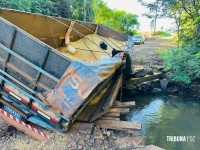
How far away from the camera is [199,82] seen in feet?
30.8

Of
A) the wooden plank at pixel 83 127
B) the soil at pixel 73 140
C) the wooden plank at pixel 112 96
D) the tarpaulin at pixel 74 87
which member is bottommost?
the soil at pixel 73 140

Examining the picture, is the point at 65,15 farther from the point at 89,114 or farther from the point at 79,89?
the point at 79,89

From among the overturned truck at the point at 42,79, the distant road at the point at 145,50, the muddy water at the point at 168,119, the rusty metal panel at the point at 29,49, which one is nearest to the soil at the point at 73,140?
the overturned truck at the point at 42,79

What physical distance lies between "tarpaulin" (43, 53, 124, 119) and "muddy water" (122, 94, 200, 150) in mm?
2820

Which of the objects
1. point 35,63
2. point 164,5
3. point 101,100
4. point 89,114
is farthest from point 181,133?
point 164,5

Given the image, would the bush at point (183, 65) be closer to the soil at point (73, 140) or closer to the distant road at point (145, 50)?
the distant road at point (145, 50)

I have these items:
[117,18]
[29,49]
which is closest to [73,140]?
[29,49]

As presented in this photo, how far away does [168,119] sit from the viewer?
7160 mm

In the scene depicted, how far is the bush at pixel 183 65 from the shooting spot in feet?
28.6

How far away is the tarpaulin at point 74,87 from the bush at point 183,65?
6.20 metres

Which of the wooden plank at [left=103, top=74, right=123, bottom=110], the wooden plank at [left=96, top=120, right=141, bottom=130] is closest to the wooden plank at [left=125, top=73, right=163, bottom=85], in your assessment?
the wooden plank at [left=103, top=74, right=123, bottom=110]

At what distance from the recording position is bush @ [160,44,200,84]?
871cm

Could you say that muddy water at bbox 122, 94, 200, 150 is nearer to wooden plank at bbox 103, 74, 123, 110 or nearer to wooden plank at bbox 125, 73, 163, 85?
wooden plank at bbox 125, 73, 163, 85

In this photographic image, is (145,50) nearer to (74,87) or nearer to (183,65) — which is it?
(183,65)
